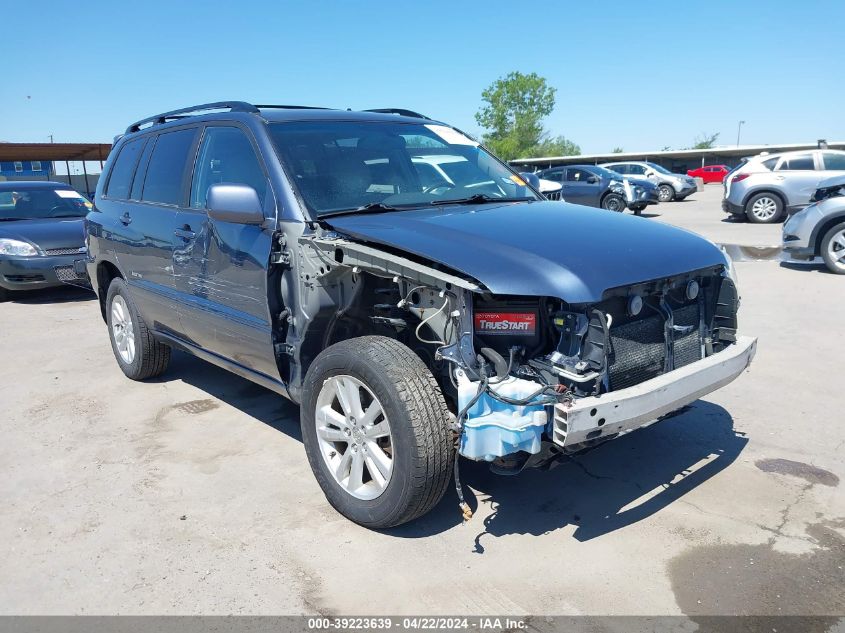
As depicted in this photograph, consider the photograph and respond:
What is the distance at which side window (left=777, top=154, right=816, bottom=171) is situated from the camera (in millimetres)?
16781

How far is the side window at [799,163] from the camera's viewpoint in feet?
55.1

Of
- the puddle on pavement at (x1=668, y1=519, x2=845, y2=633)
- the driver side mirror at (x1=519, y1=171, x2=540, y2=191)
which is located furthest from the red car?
the puddle on pavement at (x1=668, y1=519, x2=845, y2=633)

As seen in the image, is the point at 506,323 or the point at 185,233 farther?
the point at 185,233

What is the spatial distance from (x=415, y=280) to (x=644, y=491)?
1.75 metres

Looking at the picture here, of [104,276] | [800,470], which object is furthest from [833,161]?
[104,276]

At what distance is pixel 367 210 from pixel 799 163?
1671cm

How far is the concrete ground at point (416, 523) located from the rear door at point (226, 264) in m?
0.73

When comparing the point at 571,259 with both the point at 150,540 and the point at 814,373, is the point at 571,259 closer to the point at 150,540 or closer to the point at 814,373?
the point at 150,540

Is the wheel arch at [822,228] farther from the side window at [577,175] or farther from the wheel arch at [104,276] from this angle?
the side window at [577,175]

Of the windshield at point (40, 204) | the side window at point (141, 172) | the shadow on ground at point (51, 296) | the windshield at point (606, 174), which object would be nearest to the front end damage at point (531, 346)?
the side window at point (141, 172)

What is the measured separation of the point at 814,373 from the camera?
5.46 m

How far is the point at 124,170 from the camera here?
5.43 metres

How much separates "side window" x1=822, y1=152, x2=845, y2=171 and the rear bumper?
657 inches

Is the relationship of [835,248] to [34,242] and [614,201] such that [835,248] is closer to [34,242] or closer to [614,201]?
[34,242]
